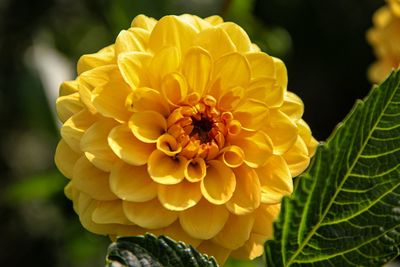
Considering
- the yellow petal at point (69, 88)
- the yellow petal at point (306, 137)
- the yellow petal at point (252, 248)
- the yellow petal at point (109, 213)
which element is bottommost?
the yellow petal at point (252, 248)

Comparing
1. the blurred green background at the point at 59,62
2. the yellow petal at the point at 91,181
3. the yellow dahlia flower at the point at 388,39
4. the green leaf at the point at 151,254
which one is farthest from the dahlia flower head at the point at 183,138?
the blurred green background at the point at 59,62

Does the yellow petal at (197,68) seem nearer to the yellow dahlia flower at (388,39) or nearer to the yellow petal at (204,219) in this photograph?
the yellow petal at (204,219)

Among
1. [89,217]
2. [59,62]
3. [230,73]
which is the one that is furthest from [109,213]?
[59,62]

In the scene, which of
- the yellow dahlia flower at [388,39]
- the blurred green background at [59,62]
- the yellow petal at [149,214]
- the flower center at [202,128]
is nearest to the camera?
the yellow petal at [149,214]

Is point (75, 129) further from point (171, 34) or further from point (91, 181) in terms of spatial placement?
point (171, 34)

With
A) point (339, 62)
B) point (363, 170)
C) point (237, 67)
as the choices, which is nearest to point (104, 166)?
point (237, 67)

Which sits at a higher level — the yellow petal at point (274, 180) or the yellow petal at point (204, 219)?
the yellow petal at point (274, 180)

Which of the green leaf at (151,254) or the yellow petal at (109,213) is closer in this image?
the green leaf at (151,254)
